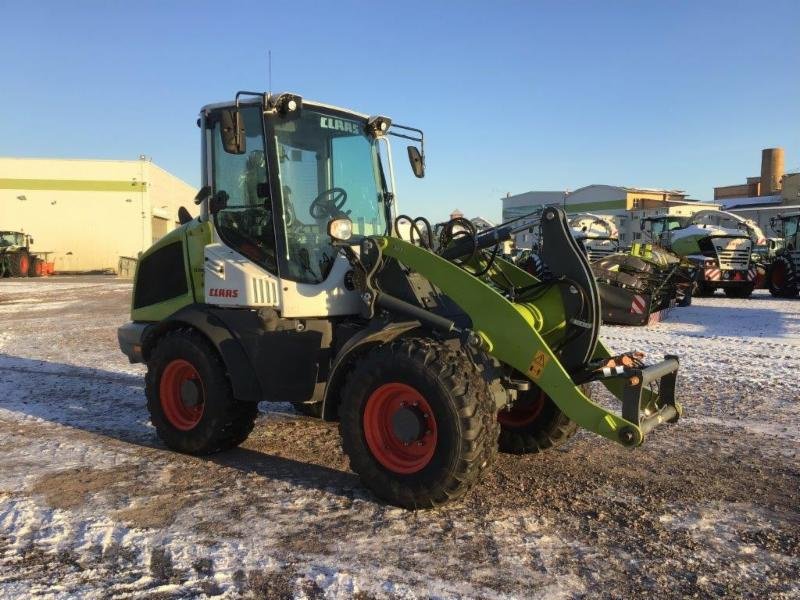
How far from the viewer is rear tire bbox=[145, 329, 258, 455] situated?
4941mm

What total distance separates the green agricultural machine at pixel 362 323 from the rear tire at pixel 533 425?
1cm

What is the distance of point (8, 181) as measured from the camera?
39.3 m

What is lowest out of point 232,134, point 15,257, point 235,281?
point 235,281

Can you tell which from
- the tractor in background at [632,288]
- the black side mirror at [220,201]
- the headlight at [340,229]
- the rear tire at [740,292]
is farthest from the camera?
the rear tire at [740,292]

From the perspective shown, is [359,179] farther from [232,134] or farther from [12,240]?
[12,240]

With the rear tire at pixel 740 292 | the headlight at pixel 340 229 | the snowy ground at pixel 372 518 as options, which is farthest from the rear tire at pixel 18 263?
the headlight at pixel 340 229

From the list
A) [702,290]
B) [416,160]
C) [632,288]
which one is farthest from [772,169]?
[416,160]

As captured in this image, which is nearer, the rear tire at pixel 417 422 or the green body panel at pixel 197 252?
the rear tire at pixel 417 422

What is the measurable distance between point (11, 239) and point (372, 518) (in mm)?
35456

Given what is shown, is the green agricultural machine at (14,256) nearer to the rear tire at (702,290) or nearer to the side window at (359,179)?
the rear tire at (702,290)

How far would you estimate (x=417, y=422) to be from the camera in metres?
3.96

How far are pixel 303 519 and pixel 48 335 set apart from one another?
9.79 metres

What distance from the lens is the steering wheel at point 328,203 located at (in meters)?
4.93

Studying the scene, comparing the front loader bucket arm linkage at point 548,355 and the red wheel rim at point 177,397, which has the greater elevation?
the front loader bucket arm linkage at point 548,355
